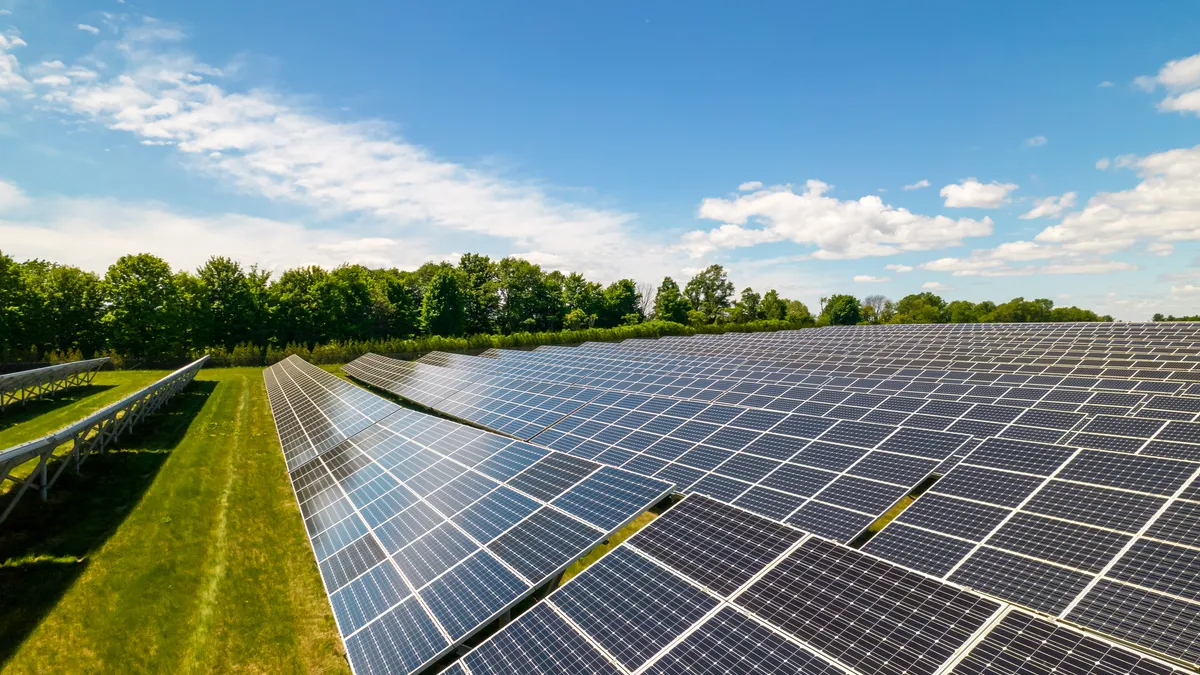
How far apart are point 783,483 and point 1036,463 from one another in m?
6.76

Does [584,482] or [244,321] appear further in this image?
[244,321]

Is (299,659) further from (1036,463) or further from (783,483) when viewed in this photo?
(1036,463)

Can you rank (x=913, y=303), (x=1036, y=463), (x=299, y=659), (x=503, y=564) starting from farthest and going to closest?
(x=913, y=303) < (x=1036, y=463) < (x=299, y=659) < (x=503, y=564)

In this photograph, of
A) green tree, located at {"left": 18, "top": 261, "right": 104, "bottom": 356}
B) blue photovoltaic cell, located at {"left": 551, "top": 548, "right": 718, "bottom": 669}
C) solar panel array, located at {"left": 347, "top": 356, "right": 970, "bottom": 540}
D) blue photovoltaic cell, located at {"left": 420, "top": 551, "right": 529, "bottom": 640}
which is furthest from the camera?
green tree, located at {"left": 18, "top": 261, "right": 104, "bottom": 356}

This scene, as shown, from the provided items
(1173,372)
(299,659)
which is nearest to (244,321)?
(299,659)

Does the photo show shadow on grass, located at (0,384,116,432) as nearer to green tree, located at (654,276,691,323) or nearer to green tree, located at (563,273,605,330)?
green tree, located at (563,273,605,330)

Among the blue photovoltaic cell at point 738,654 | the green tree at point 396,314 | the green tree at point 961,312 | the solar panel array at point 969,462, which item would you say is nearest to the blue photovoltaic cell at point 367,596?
the solar panel array at point 969,462

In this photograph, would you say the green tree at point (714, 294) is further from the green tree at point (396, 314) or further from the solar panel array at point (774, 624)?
the solar panel array at point (774, 624)

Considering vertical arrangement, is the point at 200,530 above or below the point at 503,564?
below

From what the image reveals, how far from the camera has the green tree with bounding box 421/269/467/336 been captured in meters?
86.8

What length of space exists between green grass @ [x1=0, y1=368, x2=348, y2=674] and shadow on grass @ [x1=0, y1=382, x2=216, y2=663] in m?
0.05

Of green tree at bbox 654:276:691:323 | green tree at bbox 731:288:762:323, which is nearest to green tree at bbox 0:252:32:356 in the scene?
green tree at bbox 654:276:691:323

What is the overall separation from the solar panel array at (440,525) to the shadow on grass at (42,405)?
105ft

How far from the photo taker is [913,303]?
172 metres
